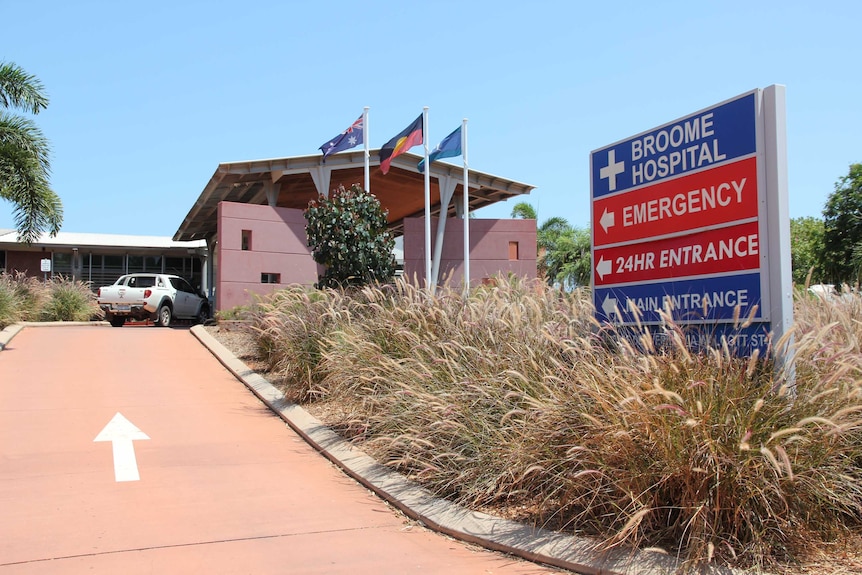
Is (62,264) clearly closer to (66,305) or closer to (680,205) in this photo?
(66,305)

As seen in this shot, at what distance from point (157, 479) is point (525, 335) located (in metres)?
3.77

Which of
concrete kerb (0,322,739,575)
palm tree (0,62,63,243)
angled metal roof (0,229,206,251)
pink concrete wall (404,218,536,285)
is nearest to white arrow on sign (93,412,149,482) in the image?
concrete kerb (0,322,739,575)

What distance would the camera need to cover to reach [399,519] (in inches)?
240

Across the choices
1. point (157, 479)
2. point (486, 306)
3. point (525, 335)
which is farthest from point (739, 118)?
point (157, 479)

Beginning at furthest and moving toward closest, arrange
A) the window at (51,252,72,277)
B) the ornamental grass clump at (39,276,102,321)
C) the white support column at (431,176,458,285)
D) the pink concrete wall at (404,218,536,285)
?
the window at (51,252,72,277)
the pink concrete wall at (404,218,536,285)
the ornamental grass clump at (39,276,102,321)
the white support column at (431,176,458,285)

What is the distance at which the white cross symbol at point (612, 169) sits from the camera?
23.4ft

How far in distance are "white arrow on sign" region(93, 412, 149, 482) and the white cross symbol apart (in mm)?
5356

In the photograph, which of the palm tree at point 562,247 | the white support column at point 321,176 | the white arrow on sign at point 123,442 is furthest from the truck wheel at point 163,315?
the palm tree at point 562,247

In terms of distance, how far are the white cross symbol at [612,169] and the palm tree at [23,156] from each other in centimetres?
1531

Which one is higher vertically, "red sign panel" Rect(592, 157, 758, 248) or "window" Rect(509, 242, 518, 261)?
"window" Rect(509, 242, 518, 261)

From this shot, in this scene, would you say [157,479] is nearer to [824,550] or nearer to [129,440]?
[129,440]

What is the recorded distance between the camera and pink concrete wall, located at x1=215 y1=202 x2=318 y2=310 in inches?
792

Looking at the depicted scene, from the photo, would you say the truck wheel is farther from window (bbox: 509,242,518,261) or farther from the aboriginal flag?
window (bbox: 509,242,518,261)

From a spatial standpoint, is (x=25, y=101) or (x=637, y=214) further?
(x=25, y=101)
